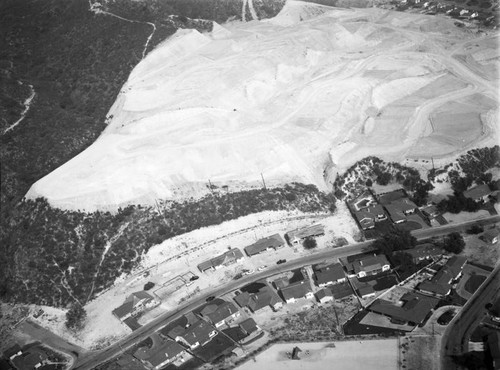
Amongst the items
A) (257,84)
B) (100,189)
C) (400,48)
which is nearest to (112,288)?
(100,189)

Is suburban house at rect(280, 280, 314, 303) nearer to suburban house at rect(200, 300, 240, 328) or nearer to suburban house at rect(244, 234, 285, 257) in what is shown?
suburban house at rect(200, 300, 240, 328)

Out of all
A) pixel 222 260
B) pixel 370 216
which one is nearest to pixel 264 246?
pixel 222 260

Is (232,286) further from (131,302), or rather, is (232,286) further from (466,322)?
(466,322)

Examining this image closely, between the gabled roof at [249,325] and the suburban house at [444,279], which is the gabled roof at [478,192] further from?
the gabled roof at [249,325]

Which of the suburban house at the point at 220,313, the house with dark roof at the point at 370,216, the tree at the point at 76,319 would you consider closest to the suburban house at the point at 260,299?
the suburban house at the point at 220,313

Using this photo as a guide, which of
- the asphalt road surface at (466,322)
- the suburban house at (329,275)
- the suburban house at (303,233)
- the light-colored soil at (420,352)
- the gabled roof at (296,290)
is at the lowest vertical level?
the light-colored soil at (420,352)

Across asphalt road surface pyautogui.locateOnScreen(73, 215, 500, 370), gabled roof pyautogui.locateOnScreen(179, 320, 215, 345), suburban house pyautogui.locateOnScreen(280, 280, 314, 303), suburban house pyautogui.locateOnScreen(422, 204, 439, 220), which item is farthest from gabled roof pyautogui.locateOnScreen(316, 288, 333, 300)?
suburban house pyautogui.locateOnScreen(422, 204, 439, 220)

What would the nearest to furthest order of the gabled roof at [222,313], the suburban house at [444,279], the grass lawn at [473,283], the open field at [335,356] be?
the open field at [335,356], the grass lawn at [473,283], the suburban house at [444,279], the gabled roof at [222,313]
